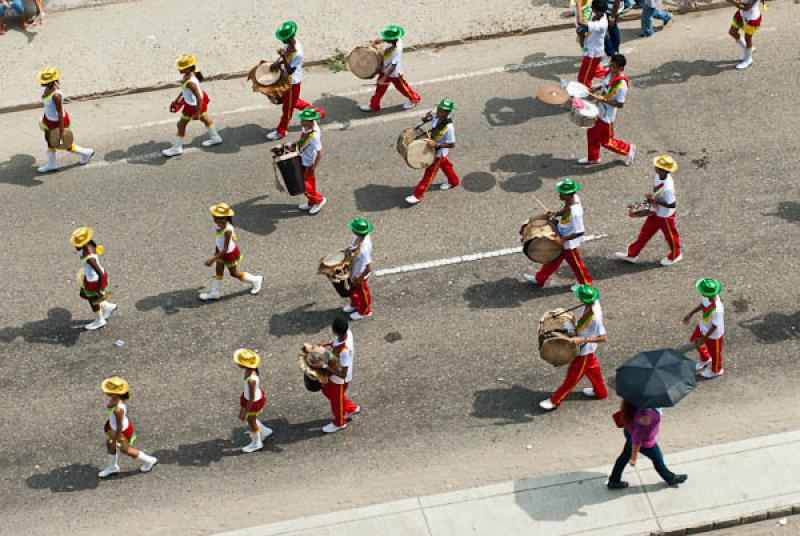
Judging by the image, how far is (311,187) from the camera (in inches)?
617

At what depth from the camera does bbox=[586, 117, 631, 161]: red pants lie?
1588 centimetres

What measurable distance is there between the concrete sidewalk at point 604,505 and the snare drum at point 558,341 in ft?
4.11

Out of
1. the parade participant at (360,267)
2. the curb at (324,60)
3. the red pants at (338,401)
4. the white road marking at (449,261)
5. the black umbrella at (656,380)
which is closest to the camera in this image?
the black umbrella at (656,380)

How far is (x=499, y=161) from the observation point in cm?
1659

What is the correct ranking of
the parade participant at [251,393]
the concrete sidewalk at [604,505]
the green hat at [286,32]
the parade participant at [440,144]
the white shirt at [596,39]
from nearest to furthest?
1. the concrete sidewalk at [604,505]
2. the parade participant at [251,393]
3. the parade participant at [440,144]
4. the green hat at [286,32]
5. the white shirt at [596,39]

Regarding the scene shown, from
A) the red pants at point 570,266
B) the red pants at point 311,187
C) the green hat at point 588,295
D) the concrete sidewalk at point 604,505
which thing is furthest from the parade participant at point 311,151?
the concrete sidewalk at point 604,505

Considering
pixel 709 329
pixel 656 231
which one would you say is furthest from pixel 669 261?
pixel 709 329

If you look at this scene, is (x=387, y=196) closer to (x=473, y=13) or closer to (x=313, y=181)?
(x=313, y=181)

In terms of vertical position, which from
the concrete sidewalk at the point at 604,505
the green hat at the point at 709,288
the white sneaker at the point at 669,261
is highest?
the green hat at the point at 709,288

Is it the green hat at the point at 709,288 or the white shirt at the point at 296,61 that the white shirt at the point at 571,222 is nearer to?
the green hat at the point at 709,288

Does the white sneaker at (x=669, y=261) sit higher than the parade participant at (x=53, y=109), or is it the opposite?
the parade participant at (x=53, y=109)

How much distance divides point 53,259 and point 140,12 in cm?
677

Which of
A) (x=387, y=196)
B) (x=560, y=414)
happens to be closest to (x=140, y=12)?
(x=387, y=196)

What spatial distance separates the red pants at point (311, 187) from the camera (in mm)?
15586
